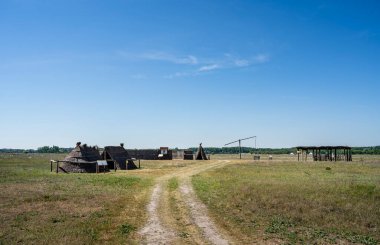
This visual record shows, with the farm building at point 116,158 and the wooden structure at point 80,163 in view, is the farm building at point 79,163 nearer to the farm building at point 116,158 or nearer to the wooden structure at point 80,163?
the wooden structure at point 80,163

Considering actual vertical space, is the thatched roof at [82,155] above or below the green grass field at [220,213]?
above

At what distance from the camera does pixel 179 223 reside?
14023mm

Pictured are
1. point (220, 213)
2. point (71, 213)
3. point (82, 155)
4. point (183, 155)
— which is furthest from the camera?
point (183, 155)

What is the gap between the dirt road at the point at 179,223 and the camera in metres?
11.6

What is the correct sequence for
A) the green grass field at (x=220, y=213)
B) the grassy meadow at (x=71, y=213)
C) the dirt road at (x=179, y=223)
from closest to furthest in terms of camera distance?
the dirt road at (x=179, y=223), the grassy meadow at (x=71, y=213), the green grass field at (x=220, y=213)

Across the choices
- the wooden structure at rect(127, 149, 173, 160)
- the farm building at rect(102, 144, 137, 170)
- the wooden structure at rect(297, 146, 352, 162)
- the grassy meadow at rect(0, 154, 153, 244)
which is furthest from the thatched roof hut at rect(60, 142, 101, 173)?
the wooden structure at rect(297, 146, 352, 162)

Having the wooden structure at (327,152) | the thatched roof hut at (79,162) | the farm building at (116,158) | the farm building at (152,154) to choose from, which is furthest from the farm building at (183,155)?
the thatched roof hut at (79,162)

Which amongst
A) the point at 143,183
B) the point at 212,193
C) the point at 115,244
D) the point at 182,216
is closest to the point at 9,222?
the point at 115,244

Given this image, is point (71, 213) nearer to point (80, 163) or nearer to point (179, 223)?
point (179, 223)

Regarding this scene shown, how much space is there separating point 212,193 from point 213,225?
8853 mm

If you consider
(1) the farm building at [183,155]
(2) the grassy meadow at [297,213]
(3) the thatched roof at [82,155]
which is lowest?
(2) the grassy meadow at [297,213]

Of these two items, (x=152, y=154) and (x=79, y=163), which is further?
(x=152, y=154)

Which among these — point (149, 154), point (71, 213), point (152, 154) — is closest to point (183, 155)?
point (152, 154)

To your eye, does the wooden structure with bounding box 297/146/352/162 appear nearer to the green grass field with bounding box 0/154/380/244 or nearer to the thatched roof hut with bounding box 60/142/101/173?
the thatched roof hut with bounding box 60/142/101/173
